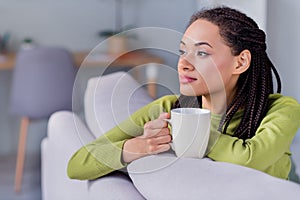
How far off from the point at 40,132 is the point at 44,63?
0.90 m

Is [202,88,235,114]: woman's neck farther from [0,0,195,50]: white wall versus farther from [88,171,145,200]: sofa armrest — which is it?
[0,0,195,50]: white wall

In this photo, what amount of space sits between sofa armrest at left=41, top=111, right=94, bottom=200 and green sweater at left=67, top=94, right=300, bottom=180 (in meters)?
0.10

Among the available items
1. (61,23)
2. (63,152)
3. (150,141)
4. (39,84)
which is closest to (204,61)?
(150,141)

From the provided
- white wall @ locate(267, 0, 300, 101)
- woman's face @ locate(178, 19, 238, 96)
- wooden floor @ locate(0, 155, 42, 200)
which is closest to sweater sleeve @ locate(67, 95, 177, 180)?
woman's face @ locate(178, 19, 238, 96)

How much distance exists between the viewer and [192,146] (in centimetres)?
81

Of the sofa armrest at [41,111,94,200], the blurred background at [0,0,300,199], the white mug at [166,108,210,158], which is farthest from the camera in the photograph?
the blurred background at [0,0,300,199]

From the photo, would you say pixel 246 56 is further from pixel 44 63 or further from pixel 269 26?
pixel 44 63

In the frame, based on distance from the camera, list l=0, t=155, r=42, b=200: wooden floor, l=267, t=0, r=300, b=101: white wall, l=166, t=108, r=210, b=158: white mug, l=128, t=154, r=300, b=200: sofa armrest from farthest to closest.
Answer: l=0, t=155, r=42, b=200: wooden floor → l=267, t=0, r=300, b=101: white wall → l=166, t=108, r=210, b=158: white mug → l=128, t=154, r=300, b=200: sofa armrest

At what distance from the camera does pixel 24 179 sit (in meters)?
2.96

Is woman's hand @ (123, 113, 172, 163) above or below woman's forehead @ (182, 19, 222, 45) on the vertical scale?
below

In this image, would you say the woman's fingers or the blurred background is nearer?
the woman's fingers

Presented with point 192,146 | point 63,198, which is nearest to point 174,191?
point 192,146

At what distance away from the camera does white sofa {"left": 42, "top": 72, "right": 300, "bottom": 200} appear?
68cm

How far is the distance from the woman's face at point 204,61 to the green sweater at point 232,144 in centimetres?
6
